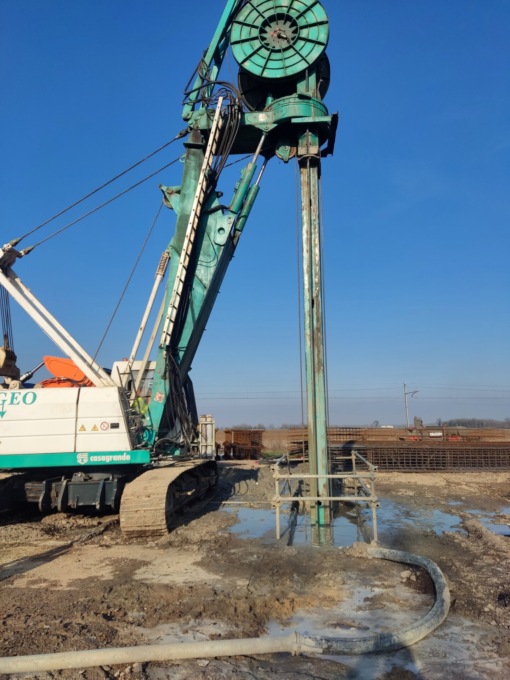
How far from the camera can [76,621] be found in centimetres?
455

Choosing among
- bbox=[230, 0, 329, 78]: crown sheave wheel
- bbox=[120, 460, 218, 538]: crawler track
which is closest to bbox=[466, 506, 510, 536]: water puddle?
bbox=[120, 460, 218, 538]: crawler track

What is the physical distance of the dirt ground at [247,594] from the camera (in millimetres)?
3701

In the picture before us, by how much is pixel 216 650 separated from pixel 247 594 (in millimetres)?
1564

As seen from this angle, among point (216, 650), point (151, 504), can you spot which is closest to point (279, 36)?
point (151, 504)

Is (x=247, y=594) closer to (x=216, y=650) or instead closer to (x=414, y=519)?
(x=216, y=650)

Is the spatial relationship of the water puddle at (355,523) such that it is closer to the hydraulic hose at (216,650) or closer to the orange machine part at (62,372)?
the hydraulic hose at (216,650)

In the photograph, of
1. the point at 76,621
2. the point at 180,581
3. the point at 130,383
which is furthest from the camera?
the point at 130,383

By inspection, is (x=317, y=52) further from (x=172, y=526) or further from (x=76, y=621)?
(x=76, y=621)

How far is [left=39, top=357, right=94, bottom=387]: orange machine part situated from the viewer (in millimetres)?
10242

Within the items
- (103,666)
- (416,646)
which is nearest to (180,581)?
(103,666)

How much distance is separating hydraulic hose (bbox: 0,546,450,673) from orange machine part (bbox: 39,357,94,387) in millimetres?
7017

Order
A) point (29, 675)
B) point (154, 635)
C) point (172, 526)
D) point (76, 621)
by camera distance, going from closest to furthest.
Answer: point (29, 675) < point (154, 635) < point (76, 621) < point (172, 526)

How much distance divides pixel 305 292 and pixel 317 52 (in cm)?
472

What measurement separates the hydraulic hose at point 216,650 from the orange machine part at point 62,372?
23.0 ft
